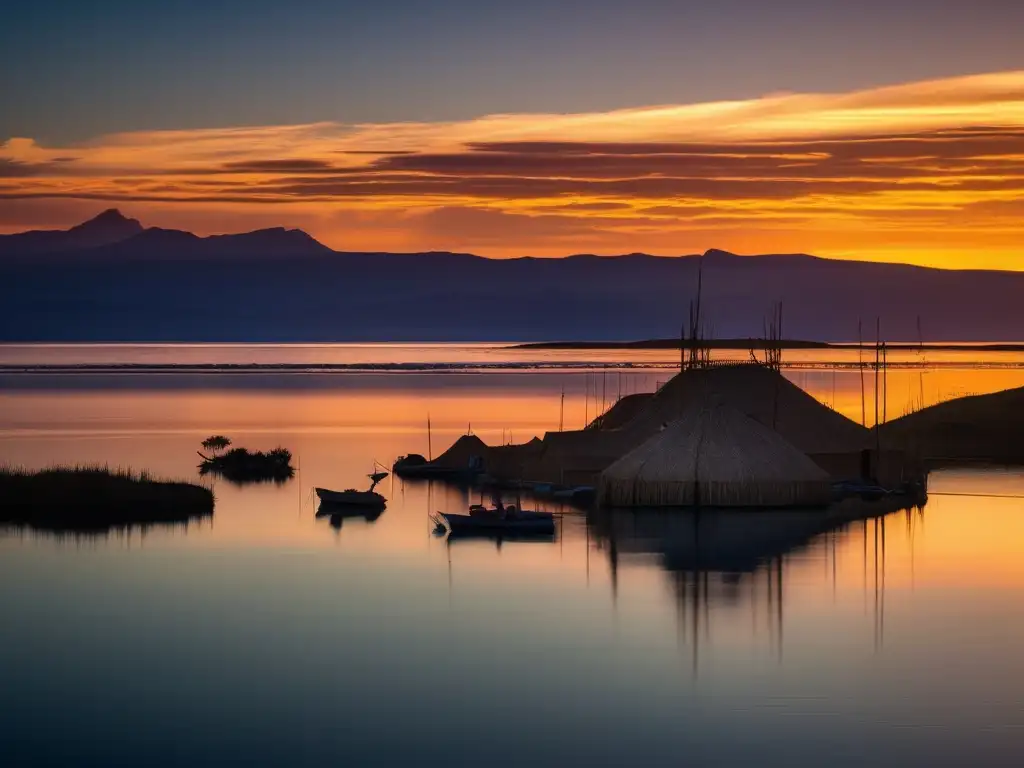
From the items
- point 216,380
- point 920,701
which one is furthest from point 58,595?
point 216,380

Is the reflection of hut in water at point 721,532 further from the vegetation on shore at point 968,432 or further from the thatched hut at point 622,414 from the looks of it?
the vegetation on shore at point 968,432

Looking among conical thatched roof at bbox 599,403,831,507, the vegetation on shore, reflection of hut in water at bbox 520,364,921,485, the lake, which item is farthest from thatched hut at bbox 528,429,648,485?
the vegetation on shore

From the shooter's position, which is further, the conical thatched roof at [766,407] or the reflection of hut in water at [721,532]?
the conical thatched roof at [766,407]

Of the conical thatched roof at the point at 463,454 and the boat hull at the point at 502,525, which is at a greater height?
the conical thatched roof at the point at 463,454

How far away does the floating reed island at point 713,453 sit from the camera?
3969 centimetres

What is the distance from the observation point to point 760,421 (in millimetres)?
45719

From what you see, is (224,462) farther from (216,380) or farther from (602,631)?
(216,380)

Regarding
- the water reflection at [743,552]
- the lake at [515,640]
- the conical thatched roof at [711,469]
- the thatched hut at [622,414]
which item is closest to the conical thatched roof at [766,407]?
the lake at [515,640]

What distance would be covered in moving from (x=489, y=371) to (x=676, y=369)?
16038mm

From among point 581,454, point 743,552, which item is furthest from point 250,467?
point 743,552

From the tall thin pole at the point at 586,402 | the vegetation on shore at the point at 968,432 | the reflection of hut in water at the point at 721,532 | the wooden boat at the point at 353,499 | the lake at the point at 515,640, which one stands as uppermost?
the tall thin pole at the point at 586,402

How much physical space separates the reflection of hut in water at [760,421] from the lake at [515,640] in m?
2.46

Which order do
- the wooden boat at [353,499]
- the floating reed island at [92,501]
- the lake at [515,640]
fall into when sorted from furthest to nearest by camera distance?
the wooden boat at [353,499] < the floating reed island at [92,501] < the lake at [515,640]

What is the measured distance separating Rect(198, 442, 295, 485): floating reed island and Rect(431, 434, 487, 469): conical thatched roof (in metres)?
4.67
